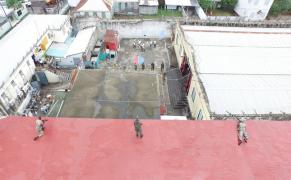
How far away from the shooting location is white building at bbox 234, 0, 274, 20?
37.3m

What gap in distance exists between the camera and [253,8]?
38.3m

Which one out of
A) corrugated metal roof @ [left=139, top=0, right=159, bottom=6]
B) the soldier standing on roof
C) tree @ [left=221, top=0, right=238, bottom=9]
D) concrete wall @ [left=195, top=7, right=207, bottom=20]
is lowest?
the soldier standing on roof

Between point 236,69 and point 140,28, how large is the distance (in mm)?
15559

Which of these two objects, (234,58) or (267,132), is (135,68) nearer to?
(234,58)

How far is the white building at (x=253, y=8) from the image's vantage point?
3734 centimetres

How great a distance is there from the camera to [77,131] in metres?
13.3

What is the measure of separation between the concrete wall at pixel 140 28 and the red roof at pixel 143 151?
20.5 metres

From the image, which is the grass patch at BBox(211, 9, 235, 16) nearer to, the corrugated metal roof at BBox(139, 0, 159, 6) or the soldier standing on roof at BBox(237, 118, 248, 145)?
the corrugated metal roof at BBox(139, 0, 159, 6)

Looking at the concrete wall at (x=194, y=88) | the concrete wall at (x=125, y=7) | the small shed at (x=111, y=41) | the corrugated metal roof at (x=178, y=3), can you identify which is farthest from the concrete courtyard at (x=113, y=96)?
the corrugated metal roof at (x=178, y=3)

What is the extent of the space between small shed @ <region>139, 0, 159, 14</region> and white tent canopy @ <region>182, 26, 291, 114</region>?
13.1 meters

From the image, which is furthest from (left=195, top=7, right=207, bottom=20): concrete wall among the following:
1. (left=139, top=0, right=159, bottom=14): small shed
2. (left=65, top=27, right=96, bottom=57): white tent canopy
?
(left=65, top=27, right=96, bottom=57): white tent canopy

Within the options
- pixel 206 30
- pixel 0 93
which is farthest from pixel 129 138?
pixel 206 30

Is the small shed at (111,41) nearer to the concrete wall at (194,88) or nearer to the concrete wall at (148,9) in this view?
the concrete wall at (194,88)

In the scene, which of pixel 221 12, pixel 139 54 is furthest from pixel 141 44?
pixel 221 12
